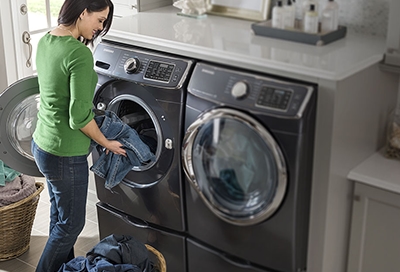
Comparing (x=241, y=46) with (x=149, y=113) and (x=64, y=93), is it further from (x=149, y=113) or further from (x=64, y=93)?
(x=64, y=93)

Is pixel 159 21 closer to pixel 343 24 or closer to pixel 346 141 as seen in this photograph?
pixel 343 24

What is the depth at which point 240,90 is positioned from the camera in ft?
8.14

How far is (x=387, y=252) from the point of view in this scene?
2623 millimetres

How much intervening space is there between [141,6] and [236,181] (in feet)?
3.92

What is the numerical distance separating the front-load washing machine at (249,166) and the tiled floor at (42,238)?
2.92 feet

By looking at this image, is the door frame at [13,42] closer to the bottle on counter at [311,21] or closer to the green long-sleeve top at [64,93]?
the green long-sleeve top at [64,93]

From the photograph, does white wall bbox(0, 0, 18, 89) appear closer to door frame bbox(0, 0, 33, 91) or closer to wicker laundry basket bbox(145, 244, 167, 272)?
door frame bbox(0, 0, 33, 91)

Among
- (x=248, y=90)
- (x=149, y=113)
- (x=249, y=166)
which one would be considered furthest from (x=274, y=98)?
(x=149, y=113)

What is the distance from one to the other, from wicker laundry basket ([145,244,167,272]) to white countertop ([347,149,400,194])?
35.7 inches

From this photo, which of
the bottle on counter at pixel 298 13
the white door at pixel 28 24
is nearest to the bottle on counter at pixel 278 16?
the bottle on counter at pixel 298 13

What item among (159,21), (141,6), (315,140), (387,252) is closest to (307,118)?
(315,140)

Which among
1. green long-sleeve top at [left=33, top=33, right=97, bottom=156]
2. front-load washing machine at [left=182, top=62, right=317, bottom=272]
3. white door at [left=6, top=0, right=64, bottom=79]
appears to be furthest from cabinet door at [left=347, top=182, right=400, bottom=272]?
white door at [left=6, top=0, right=64, bottom=79]

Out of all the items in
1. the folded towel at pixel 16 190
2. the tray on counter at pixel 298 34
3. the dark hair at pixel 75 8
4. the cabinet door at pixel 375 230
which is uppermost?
the dark hair at pixel 75 8

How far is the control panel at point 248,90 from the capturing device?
2359 mm
